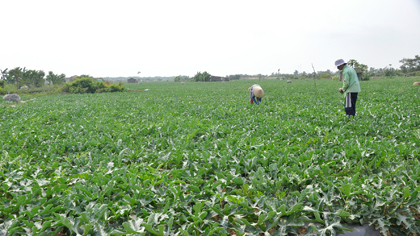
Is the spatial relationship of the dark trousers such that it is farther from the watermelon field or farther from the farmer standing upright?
the watermelon field

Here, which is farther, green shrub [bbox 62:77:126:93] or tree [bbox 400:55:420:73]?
tree [bbox 400:55:420:73]

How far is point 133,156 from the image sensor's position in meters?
4.98

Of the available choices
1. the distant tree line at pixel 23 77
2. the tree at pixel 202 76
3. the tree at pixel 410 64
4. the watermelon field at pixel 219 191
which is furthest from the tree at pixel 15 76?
the tree at pixel 410 64

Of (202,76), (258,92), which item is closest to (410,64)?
(202,76)

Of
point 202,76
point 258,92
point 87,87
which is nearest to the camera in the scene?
point 258,92

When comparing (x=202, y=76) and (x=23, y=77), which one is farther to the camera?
(x=202, y=76)

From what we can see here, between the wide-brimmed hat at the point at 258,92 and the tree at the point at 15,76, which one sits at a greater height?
the tree at the point at 15,76

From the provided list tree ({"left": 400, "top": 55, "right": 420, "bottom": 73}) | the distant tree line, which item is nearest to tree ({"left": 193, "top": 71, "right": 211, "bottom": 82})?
the distant tree line

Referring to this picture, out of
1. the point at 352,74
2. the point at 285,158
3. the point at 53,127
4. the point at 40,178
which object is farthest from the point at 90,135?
the point at 352,74

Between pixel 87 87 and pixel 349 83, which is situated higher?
pixel 87 87

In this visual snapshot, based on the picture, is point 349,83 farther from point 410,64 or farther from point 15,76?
point 410,64

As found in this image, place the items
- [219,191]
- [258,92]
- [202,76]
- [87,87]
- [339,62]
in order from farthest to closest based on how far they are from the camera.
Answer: [202,76] < [87,87] < [258,92] < [339,62] < [219,191]

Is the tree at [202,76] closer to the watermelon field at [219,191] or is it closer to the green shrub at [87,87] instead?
the green shrub at [87,87]

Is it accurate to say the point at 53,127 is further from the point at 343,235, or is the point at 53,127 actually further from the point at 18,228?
the point at 343,235
